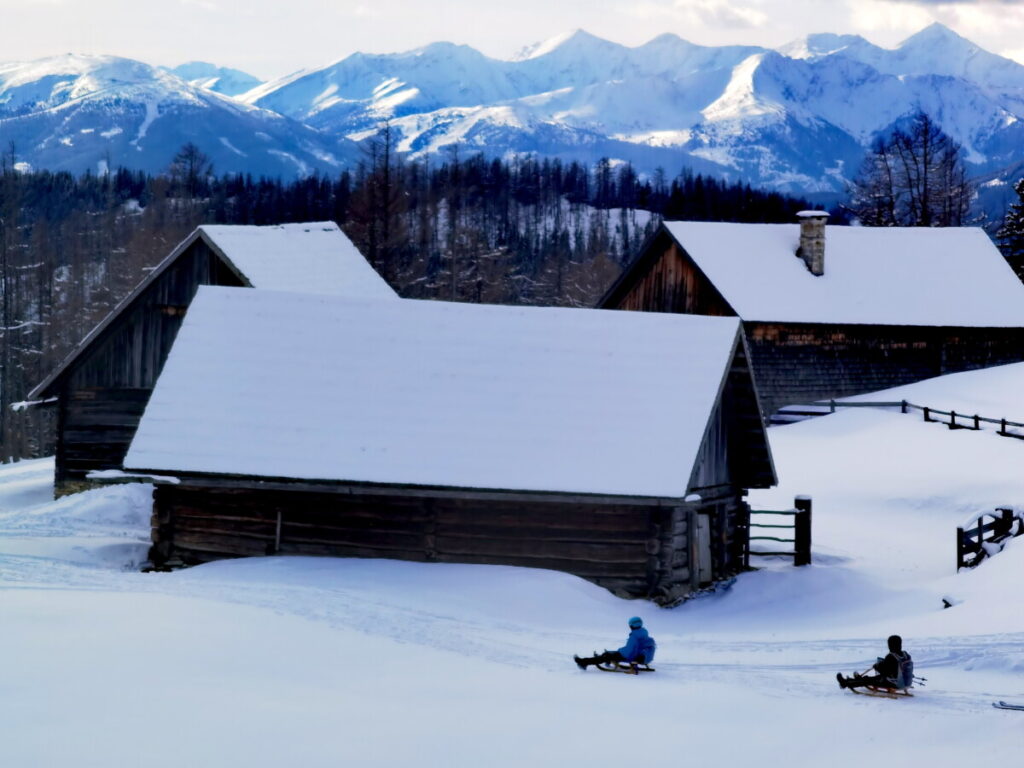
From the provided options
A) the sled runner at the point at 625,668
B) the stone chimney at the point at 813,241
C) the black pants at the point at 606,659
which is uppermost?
the stone chimney at the point at 813,241

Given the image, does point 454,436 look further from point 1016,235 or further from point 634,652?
point 1016,235

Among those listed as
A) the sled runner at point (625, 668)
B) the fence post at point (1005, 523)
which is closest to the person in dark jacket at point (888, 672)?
the sled runner at point (625, 668)

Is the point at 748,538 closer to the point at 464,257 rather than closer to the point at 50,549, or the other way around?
the point at 50,549

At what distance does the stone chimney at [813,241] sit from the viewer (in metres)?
48.8

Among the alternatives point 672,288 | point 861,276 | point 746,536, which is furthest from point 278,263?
point 861,276

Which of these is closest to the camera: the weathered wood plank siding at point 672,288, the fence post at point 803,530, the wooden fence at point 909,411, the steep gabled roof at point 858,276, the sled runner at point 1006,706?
the sled runner at point 1006,706

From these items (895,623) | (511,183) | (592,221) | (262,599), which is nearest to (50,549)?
(262,599)

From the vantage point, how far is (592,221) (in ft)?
569

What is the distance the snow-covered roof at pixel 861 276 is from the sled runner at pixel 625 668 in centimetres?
3001

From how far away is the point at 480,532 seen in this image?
2284 cm

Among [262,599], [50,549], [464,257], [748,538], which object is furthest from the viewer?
[464,257]

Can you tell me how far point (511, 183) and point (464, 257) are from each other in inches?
3517

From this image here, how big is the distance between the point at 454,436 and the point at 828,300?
91.7ft

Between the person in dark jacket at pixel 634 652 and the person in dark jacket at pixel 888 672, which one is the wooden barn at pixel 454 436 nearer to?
the person in dark jacket at pixel 634 652
